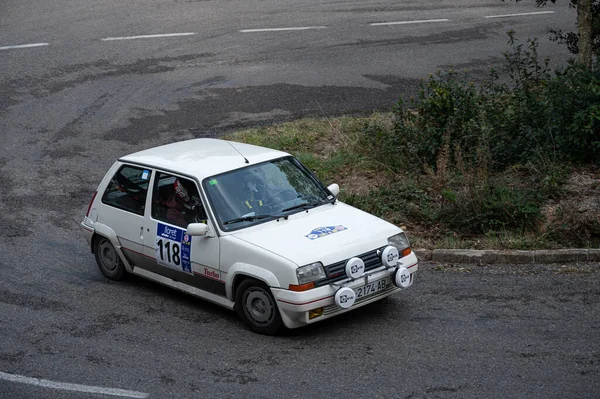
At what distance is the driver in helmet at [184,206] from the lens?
9.08 meters

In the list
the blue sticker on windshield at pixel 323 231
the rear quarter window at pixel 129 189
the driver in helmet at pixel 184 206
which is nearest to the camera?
the blue sticker on windshield at pixel 323 231

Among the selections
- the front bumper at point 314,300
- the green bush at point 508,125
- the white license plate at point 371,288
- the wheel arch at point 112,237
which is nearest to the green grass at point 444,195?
the green bush at point 508,125

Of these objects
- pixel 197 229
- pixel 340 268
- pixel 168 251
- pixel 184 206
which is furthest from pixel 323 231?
pixel 168 251

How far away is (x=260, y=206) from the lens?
908cm

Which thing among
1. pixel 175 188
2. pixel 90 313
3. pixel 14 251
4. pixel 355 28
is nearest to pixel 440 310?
pixel 175 188

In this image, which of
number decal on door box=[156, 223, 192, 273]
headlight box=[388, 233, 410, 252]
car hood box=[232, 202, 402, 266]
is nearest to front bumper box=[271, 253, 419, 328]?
car hood box=[232, 202, 402, 266]

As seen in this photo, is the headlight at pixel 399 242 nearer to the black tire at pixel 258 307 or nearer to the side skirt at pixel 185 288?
the black tire at pixel 258 307

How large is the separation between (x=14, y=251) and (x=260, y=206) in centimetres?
406

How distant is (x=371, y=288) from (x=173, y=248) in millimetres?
2260

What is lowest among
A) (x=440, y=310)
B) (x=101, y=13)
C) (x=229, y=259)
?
(x=440, y=310)

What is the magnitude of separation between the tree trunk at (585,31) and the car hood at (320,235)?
25.1 feet

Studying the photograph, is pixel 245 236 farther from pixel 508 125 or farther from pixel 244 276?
pixel 508 125

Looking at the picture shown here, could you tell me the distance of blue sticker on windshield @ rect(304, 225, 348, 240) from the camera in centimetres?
855

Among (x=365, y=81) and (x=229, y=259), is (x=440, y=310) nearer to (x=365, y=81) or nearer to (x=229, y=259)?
(x=229, y=259)
